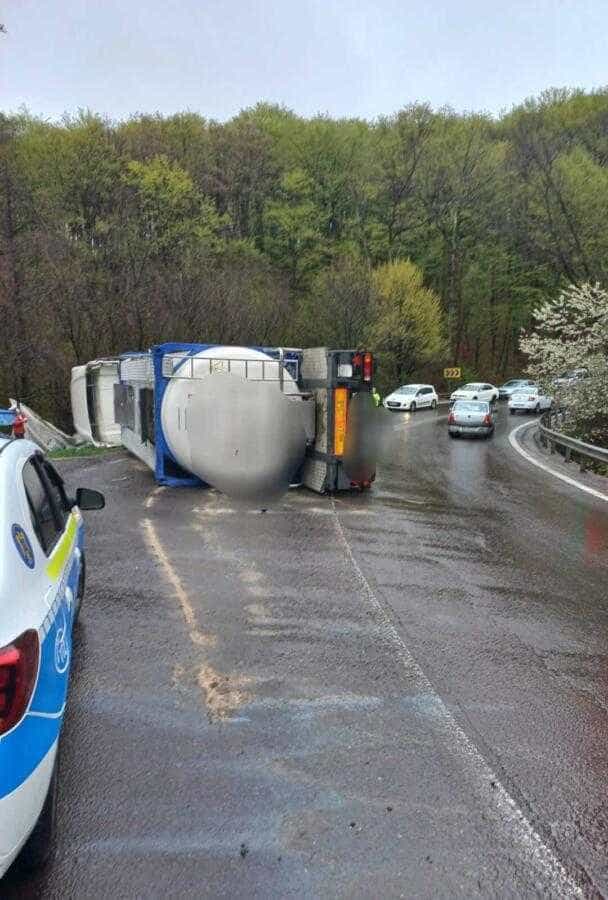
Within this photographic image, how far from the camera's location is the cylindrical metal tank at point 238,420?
9086 mm

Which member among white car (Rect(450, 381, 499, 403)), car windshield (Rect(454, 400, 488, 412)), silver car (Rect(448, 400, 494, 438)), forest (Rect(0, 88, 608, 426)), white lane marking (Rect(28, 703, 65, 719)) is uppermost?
forest (Rect(0, 88, 608, 426))

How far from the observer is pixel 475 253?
60906 millimetres

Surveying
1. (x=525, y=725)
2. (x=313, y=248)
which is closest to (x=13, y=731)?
(x=525, y=725)

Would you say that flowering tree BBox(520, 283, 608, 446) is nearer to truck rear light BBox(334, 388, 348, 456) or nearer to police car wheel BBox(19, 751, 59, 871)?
truck rear light BBox(334, 388, 348, 456)

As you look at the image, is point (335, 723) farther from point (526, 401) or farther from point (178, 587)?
point (526, 401)

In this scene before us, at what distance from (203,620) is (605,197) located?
171 feet

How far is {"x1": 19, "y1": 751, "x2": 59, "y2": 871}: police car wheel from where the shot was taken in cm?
274

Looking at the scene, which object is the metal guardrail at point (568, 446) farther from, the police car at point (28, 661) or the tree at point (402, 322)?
the tree at point (402, 322)

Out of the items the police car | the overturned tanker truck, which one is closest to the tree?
the overturned tanker truck

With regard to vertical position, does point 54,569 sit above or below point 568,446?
above

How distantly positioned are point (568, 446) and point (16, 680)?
51.8ft

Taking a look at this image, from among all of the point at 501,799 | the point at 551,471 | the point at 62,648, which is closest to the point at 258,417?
the point at 62,648

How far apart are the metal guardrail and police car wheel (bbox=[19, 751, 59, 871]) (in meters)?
12.6

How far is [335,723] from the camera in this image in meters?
4.02
